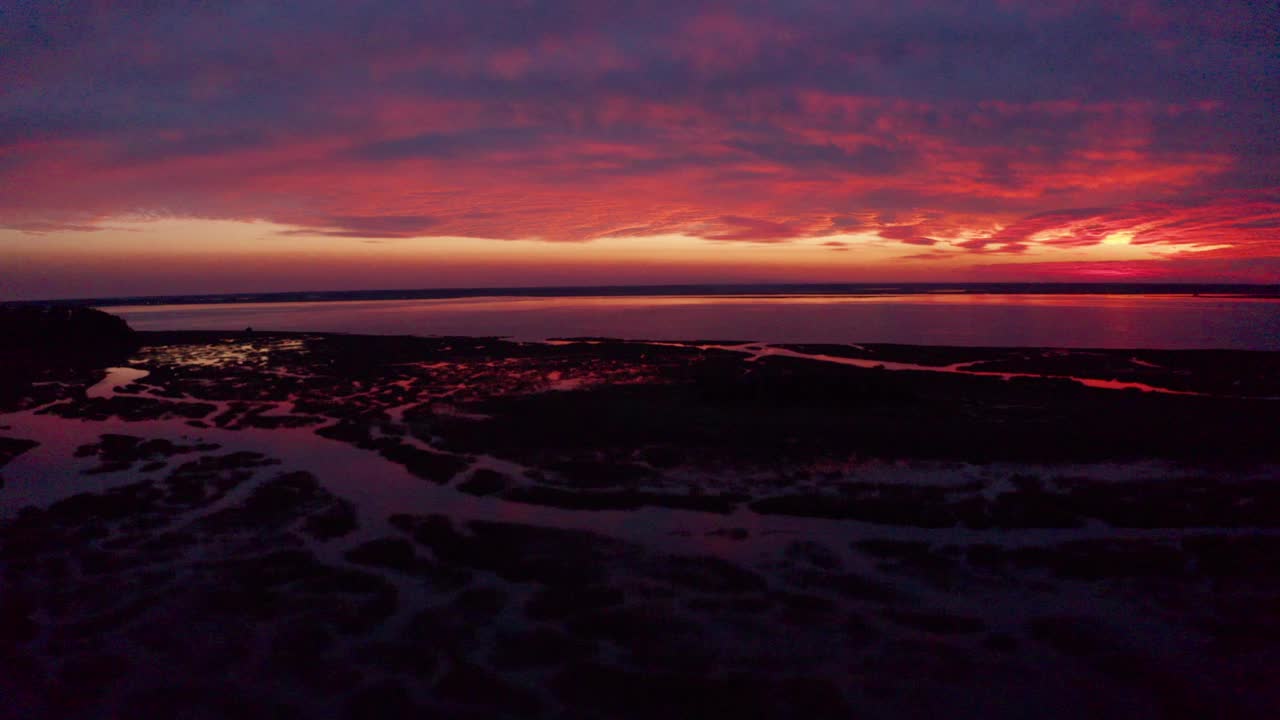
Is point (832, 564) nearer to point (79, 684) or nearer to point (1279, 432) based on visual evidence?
point (79, 684)

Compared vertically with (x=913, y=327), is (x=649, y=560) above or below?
below

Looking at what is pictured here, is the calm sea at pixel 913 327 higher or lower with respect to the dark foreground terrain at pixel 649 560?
higher

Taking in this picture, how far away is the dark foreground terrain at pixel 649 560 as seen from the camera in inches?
361

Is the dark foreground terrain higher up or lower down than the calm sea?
lower down

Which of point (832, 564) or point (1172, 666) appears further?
point (832, 564)

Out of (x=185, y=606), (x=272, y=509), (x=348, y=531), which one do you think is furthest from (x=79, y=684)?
(x=272, y=509)

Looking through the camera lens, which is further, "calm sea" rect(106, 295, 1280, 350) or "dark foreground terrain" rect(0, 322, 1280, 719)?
"calm sea" rect(106, 295, 1280, 350)

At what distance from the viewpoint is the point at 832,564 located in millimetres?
12930

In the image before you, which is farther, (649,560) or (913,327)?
(913,327)

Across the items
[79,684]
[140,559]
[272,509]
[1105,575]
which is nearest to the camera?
[79,684]

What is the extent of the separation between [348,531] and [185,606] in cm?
362

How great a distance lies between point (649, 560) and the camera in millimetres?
13109

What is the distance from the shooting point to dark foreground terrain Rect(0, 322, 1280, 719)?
918cm

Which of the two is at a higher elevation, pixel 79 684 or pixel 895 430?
pixel 895 430
